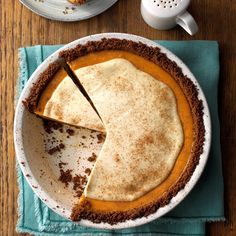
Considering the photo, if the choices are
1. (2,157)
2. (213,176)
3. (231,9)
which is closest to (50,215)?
(2,157)

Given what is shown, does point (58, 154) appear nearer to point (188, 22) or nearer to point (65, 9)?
point (65, 9)

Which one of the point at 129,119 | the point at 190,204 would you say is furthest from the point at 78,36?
the point at 190,204

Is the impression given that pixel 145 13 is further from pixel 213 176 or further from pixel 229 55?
pixel 213 176

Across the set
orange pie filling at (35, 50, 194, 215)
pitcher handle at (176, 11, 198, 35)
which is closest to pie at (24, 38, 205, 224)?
orange pie filling at (35, 50, 194, 215)

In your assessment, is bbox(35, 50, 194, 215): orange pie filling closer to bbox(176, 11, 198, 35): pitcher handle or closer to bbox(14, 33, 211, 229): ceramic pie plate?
bbox(14, 33, 211, 229): ceramic pie plate

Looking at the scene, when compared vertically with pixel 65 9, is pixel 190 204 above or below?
below

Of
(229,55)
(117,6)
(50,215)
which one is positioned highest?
(117,6)
